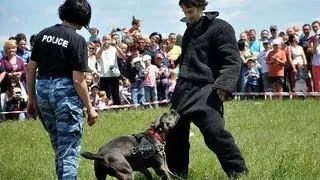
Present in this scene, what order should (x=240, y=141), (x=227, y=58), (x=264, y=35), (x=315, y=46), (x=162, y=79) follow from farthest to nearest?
(x=264, y=35), (x=315, y=46), (x=162, y=79), (x=240, y=141), (x=227, y=58)

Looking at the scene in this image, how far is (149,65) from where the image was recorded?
49.4 ft

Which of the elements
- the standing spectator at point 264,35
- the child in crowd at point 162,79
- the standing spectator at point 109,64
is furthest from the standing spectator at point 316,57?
the standing spectator at point 109,64

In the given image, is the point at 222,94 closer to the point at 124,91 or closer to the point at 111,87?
the point at 111,87

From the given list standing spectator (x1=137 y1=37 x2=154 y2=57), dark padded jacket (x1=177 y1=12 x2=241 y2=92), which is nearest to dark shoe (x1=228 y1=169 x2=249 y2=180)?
dark padded jacket (x1=177 y1=12 x2=241 y2=92)

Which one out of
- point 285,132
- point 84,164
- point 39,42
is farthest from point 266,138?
point 39,42

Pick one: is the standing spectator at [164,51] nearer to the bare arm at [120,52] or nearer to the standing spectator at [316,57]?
the bare arm at [120,52]

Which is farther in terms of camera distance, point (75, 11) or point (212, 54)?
point (212, 54)

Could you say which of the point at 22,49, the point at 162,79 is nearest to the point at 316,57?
the point at 162,79

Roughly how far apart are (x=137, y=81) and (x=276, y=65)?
4.03 m

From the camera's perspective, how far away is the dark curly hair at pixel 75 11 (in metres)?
5.36

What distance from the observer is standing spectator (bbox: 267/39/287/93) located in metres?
16.5

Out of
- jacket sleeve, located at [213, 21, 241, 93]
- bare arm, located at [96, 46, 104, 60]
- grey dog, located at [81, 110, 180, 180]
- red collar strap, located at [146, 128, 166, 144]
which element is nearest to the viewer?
grey dog, located at [81, 110, 180, 180]

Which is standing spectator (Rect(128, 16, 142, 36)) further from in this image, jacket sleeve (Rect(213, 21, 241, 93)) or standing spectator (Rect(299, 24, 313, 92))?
jacket sleeve (Rect(213, 21, 241, 93))

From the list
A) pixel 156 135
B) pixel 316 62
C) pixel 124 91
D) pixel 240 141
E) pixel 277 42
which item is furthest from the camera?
pixel 277 42
